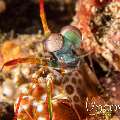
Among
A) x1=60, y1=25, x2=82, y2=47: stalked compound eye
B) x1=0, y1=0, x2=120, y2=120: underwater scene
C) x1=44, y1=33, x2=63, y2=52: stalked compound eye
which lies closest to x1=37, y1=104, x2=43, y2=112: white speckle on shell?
x1=0, y1=0, x2=120, y2=120: underwater scene

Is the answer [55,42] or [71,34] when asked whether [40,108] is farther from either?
[71,34]

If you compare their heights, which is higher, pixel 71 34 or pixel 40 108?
pixel 71 34

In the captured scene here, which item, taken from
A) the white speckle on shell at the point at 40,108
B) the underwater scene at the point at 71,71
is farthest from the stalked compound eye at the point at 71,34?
the white speckle on shell at the point at 40,108

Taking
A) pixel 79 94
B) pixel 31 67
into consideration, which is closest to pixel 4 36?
pixel 31 67

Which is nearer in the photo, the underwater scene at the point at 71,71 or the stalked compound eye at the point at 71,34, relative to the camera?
the underwater scene at the point at 71,71

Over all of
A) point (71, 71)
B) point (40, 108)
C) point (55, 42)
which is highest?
point (55, 42)

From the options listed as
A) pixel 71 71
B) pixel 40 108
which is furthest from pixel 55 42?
pixel 40 108

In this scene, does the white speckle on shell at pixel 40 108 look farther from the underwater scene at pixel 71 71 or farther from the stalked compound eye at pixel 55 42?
the stalked compound eye at pixel 55 42

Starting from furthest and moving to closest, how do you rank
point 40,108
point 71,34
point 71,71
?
point 71,71 < point 71,34 < point 40,108

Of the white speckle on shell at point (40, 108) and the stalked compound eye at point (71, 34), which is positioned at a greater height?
the stalked compound eye at point (71, 34)

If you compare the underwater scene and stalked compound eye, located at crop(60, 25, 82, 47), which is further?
stalked compound eye, located at crop(60, 25, 82, 47)

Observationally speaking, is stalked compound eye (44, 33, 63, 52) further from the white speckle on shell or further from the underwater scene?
the white speckle on shell
